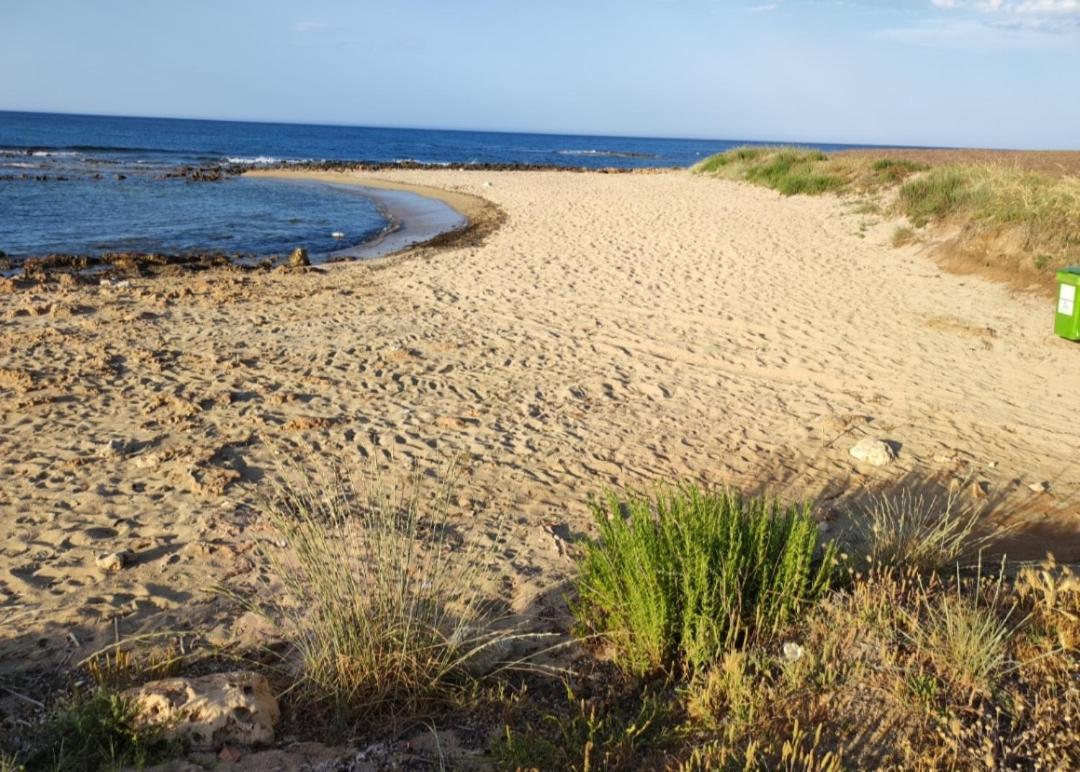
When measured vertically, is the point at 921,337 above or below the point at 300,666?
above

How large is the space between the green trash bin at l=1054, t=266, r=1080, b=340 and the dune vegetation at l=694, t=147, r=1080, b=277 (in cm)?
281

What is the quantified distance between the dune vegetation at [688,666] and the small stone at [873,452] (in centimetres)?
190

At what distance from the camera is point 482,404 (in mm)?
6523

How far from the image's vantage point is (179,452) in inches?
209

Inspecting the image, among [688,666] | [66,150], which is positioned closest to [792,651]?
[688,666]

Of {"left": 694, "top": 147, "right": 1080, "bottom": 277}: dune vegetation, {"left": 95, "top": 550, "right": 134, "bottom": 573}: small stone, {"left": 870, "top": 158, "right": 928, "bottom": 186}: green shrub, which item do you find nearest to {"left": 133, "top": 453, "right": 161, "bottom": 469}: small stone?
{"left": 95, "top": 550, "right": 134, "bottom": 573}: small stone

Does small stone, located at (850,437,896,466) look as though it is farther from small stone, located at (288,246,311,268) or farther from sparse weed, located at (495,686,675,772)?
small stone, located at (288,246,311,268)

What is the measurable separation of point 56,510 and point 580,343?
508cm

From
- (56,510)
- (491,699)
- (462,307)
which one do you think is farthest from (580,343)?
(491,699)

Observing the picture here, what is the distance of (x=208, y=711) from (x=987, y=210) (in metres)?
13.8

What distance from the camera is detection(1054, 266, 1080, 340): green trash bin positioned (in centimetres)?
805

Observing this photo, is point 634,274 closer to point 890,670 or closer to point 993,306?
point 993,306

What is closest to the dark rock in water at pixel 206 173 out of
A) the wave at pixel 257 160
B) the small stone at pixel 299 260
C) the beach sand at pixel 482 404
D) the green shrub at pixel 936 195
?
the wave at pixel 257 160

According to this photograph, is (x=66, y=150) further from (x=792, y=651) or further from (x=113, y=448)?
(x=792, y=651)
